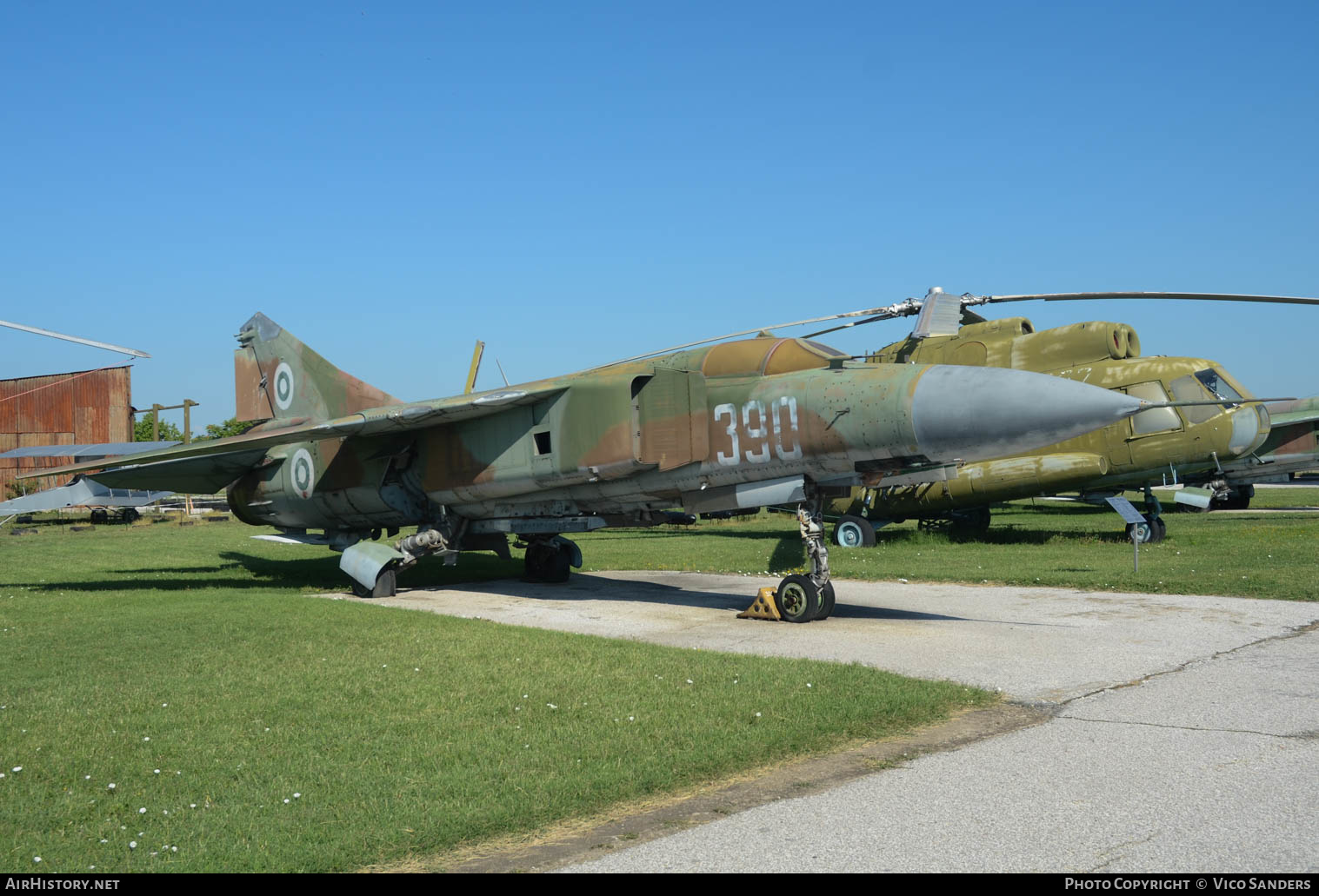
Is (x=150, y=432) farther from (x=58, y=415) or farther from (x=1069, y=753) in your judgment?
(x=1069, y=753)

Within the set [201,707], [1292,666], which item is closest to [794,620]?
[1292,666]

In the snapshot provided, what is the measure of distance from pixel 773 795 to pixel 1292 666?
5.63 m

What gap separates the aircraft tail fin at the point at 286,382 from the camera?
679 inches

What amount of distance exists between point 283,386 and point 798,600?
1100cm

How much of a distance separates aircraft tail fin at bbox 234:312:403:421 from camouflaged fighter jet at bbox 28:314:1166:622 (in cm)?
3

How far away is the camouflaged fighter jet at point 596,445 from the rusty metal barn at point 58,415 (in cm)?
4026

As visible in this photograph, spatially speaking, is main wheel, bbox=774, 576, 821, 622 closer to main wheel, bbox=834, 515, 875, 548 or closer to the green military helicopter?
the green military helicopter

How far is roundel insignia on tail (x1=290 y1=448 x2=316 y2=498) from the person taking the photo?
16.1 metres

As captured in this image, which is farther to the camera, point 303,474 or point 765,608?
point 303,474

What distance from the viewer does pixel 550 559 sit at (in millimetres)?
16266

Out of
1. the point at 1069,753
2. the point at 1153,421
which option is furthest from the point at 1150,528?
the point at 1069,753

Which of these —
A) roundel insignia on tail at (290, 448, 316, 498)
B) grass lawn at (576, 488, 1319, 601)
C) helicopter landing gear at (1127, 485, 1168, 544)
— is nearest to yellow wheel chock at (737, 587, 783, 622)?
grass lawn at (576, 488, 1319, 601)

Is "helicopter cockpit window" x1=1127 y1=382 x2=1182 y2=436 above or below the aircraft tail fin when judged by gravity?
below
